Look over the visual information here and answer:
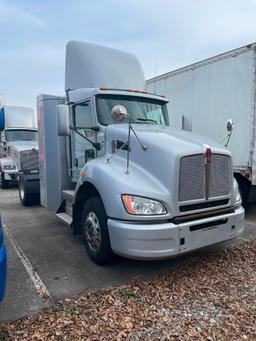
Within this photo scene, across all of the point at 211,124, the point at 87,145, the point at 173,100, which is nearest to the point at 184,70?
the point at 173,100

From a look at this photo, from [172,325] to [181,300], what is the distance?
49 centimetres

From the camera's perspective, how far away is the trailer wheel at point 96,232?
161 inches

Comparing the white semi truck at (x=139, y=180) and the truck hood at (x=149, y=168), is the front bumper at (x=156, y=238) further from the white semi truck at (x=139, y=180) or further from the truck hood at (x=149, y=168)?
the truck hood at (x=149, y=168)

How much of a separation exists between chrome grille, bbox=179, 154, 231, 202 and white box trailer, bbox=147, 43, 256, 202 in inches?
99.5

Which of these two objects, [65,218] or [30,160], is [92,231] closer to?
[65,218]

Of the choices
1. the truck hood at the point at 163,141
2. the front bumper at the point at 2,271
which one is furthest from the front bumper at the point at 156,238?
the front bumper at the point at 2,271

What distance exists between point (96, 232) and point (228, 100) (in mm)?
4426

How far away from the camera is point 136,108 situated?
17.5 feet

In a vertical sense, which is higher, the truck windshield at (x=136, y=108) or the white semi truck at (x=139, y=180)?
the truck windshield at (x=136, y=108)

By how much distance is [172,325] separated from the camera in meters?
2.96

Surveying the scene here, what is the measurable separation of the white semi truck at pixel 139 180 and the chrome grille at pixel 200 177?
1 cm

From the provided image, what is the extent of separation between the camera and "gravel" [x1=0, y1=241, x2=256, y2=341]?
2.84m

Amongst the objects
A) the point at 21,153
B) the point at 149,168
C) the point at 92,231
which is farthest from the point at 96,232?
the point at 21,153

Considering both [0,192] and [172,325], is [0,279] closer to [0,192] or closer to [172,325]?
[172,325]
